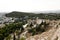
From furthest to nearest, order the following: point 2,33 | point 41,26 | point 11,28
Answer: point 11,28
point 2,33
point 41,26

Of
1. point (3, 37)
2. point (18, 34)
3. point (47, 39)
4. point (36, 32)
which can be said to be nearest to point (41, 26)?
point (36, 32)

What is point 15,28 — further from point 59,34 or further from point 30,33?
point 59,34

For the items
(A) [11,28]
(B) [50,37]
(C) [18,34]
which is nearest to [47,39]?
(B) [50,37]

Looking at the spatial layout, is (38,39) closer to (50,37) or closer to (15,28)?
(50,37)

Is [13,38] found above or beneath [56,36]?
beneath

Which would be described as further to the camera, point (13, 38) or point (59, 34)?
point (13, 38)

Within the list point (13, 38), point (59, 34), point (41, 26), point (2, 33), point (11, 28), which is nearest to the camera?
point (59, 34)

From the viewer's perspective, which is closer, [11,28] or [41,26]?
[41,26]

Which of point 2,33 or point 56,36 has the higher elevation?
point 56,36

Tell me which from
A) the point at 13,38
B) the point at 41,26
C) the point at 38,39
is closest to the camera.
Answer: the point at 38,39
